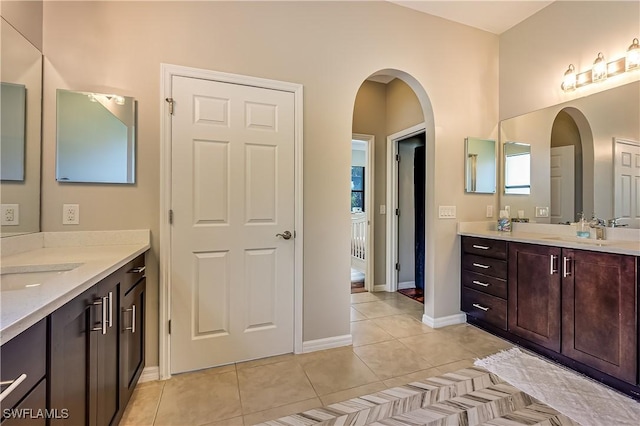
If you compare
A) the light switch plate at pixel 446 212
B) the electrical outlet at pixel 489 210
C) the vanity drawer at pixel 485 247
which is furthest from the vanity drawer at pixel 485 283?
the electrical outlet at pixel 489 210

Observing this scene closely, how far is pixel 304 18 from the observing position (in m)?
2.22

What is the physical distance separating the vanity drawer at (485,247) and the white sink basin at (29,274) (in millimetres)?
2891

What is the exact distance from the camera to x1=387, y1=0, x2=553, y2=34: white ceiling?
2562mm

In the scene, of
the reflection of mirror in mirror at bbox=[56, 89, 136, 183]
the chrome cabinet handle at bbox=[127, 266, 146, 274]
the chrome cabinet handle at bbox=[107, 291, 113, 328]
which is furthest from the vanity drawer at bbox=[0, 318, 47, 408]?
the reflection of mirror in mirror at bbox=[56, 89, 136, 183]

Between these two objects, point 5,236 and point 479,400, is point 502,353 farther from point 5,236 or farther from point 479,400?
point 5,236

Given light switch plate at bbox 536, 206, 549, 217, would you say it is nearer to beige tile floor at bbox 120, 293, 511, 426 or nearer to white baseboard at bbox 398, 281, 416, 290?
beige tile floor at bbox 120, 293, 511, 426

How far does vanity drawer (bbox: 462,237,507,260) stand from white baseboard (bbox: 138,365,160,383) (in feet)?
9.02

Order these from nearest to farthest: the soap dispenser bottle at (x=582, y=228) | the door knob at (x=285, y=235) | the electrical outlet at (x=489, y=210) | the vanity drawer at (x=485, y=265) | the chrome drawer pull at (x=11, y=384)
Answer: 1. the chrome drawer pull at (x=11, y=384)
2. the door knob at (x=285, y=235)
3. the soap dispenser bottle at (x=582, y=228)
4. the vanity drawer at (x=485, y=265)
5. the electrical outlet at (x=489, y=210)

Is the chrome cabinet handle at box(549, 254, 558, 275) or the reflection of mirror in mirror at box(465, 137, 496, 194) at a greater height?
the reflection of mirror in mirror at box(465, 137, 496, 194)

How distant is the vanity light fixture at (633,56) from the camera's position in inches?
80.3

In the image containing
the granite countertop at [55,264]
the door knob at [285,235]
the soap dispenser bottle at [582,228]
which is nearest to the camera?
the granite countertop at [55,264]

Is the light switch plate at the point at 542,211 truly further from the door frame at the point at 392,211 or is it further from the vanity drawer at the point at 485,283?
the door frame at the point at 392,211

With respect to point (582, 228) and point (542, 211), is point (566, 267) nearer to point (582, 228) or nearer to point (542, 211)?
point (582, 228)

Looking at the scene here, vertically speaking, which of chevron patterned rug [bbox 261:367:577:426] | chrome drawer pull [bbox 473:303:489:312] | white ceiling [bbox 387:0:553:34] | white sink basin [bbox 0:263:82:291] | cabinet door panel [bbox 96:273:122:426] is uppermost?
white ceiling [bbox 387:0:553:34]
